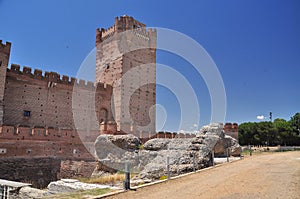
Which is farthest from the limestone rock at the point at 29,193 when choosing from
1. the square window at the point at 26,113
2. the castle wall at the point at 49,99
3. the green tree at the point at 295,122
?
the green tree at the point at 295,122

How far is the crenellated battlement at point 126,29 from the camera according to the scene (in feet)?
84.2

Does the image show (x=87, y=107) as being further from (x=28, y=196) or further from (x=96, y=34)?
(x=28, y=196)

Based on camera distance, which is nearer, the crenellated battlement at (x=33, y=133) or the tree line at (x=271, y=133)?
the crenellated battlement at (x=33, y=133)

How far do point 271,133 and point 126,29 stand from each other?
3878 cm

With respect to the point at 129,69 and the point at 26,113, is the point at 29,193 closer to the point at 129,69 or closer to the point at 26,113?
the point at 26,113

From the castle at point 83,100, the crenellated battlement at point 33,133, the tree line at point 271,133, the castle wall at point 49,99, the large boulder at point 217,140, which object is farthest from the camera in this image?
the tree line at point 271,133

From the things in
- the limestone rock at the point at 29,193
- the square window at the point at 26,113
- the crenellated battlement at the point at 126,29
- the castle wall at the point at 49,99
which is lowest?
the limestone rock at the point at 29,193

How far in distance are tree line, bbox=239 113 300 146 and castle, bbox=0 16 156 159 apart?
3125cm

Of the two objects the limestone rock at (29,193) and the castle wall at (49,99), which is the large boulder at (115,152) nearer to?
the limestone rock at (29,193)

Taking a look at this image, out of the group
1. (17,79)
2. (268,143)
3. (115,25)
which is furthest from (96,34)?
(268,143)

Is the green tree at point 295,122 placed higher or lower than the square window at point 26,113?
higher

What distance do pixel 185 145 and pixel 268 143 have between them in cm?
4428

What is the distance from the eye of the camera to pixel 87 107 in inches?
965

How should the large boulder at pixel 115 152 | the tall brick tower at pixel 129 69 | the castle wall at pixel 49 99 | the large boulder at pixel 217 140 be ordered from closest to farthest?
the large boulder at pixel 217 140 < the large boulder at pixel 115 152 < the castle wall at pixel 49 99 < the tall brick tower at pixel 129 69
